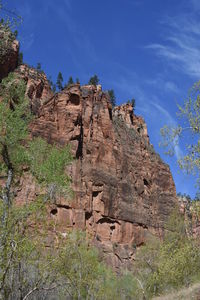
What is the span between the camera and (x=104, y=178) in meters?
70.4

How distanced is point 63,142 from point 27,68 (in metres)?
24.7

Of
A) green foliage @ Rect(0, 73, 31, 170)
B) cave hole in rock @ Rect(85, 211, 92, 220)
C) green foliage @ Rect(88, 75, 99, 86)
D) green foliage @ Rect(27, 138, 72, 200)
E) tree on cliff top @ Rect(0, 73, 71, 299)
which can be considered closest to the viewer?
tree on cliff top @ Rect(0, 73, 71, 299)

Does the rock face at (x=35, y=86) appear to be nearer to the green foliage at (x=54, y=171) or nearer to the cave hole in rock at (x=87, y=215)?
the cave hole in rock at (x=87, y=215)

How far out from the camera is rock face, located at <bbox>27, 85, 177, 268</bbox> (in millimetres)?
64938

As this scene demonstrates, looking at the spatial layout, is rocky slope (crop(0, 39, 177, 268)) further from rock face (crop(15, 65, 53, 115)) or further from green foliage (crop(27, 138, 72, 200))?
green foliage (crop(27, 138, 72, 200))

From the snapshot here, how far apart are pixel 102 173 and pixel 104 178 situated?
3.83 feet

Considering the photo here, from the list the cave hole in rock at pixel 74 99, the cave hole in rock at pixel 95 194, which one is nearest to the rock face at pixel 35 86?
the cave hole in rock at pixel 74 99

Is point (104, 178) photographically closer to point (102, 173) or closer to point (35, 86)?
point (102, 173)

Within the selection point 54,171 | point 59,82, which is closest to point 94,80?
point 59,82

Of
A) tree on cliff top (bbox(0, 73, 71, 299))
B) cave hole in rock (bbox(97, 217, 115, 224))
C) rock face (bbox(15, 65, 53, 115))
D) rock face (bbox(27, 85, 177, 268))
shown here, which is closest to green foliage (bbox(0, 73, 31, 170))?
tree on cliff top (bbox(0, 73, 71, 299))

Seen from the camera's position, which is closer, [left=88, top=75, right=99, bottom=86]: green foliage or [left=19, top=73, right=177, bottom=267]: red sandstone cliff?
[left=19, top=73, right=177, bottom=267]: red sandstone cliff

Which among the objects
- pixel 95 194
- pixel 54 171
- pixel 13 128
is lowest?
pixel 54 171

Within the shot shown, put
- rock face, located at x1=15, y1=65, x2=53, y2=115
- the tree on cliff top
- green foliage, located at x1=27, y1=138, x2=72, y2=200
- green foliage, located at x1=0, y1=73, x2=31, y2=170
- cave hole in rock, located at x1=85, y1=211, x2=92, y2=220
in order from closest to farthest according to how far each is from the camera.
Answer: the tree on cliff top, green foliage, located at x1=0, y1=73, x2=31, y2=170, green foliage, located at x1=27, y1=138, x2=72, y2=200, cave hole in rock, located at x1=85, y1=211, x2=92, y2=220, rock face, located at x1=15, y1=65, x2=53, y2=115

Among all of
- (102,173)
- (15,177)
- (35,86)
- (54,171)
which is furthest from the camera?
(35,86)
